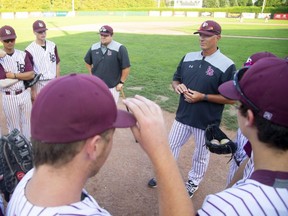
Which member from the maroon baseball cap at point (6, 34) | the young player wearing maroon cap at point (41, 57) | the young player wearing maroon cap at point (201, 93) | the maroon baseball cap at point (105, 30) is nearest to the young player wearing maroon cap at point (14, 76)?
the maroon baseball cap at point (6, 34)

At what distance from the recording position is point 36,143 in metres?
1.25

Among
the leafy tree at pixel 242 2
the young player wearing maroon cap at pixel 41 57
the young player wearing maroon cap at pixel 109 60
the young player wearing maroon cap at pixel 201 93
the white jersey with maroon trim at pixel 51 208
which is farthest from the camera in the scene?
the leafy tree at pixel 242 2

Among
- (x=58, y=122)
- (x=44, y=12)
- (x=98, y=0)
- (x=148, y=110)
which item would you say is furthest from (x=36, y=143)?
(x=98, y=0)

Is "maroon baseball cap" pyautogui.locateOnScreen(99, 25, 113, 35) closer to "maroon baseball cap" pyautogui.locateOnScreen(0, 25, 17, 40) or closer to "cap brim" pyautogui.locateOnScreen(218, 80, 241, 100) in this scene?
"maroon baseball cap" pyautogui.locateOnScreen(0, 25, 17, 40)

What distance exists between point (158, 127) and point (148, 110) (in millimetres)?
94

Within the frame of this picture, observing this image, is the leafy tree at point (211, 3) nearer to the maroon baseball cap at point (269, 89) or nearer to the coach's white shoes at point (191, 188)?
the coach's white shoes at point (191, 188)

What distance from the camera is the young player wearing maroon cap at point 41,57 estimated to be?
5949 millimetres

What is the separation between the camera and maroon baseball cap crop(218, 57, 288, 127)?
4.39 feet

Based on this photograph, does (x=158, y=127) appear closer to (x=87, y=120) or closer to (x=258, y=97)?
(x=87, y=120)

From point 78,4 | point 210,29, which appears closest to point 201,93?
point 210,29

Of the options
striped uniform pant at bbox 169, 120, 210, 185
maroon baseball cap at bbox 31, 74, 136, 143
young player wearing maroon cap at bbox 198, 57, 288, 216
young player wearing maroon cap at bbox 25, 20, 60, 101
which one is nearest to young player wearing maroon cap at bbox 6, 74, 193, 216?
maroon baseball cap at bbox 31, 74, 136, 143

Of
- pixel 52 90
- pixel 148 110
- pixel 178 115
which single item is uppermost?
pixel 52 90

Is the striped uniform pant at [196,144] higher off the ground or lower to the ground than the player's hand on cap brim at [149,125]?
lower

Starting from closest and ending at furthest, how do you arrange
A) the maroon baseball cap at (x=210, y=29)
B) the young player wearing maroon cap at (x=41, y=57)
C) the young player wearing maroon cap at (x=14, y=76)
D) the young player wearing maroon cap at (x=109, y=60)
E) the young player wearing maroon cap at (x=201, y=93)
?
the young player wearing maroon cap at (x=201, y=93), the maroon baseball cap at (x=210, y=29), the young player wearing maroon cap at (x=14, y=76), the young player wearing maroon cap at (x=109, y=60), the young player wearing maroon cap at (x=41, y=57)
